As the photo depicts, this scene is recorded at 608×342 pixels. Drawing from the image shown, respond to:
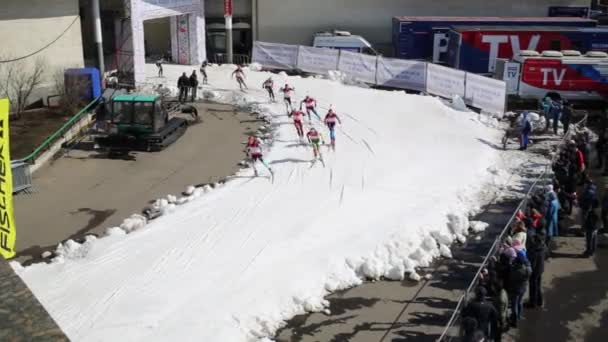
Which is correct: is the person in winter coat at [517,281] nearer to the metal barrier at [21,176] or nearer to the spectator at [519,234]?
the spectator at [519,234]

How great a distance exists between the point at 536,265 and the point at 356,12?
102 ft

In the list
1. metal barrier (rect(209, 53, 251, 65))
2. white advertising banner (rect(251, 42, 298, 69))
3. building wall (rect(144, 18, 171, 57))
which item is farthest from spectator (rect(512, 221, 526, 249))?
building wall (rect(144, 18, 171, 57))

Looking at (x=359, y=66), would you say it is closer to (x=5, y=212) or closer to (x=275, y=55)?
(x=275, y=55)

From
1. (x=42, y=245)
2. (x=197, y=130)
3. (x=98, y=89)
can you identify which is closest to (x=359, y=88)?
(x=197, y=130)

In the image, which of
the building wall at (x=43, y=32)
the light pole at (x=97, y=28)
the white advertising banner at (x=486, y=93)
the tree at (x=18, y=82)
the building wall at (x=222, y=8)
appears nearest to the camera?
the tree at (x=18, y=82)

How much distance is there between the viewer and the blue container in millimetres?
26703

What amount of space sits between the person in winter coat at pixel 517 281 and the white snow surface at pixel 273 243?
7.75 feet

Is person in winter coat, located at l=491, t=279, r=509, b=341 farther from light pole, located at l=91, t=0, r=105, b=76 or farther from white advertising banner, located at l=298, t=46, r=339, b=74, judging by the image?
white advertising banner, located at l=298, t=46, r=339, b=74

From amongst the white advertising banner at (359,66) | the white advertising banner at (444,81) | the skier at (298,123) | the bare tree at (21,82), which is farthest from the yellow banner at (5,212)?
the white advertising banner at (359,66)

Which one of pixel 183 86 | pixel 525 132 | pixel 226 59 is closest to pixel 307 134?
pixel 525 132

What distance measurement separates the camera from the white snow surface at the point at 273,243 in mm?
12367

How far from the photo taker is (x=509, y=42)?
33.7 m

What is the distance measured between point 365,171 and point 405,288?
7135mm

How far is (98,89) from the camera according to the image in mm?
27203
